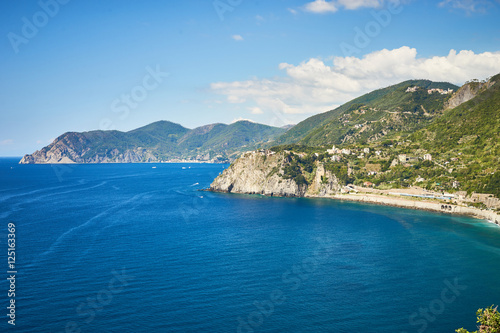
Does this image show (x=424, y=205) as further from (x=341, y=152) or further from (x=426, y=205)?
(x=341, y=152)

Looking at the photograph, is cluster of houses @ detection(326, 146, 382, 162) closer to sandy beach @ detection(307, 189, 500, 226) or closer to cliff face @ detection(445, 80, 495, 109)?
sandy beach @ detection(307, 189, 500, 226)

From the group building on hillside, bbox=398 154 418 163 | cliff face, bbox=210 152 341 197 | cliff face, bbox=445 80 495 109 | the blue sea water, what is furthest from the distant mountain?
the blue sea water

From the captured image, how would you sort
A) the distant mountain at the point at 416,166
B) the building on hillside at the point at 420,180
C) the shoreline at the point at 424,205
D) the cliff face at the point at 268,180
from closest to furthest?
the shoreline at the point at 424,205, the distant mountain at the point at 416,166, the building on hillside at the point at 420,180, the cliff face at the point at 268,180

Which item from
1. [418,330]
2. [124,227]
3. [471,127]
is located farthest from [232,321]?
[471,127]

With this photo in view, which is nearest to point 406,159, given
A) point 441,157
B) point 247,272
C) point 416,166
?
point 416,166

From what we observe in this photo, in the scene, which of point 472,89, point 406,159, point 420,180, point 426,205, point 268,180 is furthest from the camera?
point 472,89

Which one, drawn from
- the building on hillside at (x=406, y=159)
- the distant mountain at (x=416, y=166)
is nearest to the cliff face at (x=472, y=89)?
the distant mountain at (x=416, y=166)

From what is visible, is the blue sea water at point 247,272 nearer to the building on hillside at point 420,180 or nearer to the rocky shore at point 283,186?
the rocky shore at point 283,186
